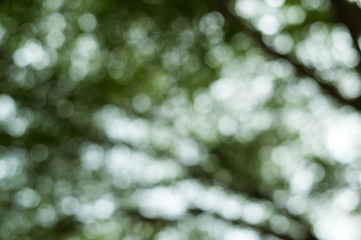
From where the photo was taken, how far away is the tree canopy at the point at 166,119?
612 cm

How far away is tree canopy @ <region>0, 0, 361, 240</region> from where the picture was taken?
20.1 ft

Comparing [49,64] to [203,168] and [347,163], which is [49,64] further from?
[347,163]

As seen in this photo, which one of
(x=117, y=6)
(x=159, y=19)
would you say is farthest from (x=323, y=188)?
(x=117, y=6)

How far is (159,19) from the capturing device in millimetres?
5996

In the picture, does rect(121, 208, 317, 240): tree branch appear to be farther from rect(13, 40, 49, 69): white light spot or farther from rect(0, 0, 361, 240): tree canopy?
rect(13, 40, 49, 69): white light spot

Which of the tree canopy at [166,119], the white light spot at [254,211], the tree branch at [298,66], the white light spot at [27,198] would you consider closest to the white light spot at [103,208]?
the tree canopy at [166,119]

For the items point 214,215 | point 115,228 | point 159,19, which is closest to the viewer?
point 214,215

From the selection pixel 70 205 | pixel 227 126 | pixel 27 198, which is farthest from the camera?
pixel 227 126

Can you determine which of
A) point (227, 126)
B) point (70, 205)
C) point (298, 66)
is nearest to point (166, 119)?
point (227, 126)

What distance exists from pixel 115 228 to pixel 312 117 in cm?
375

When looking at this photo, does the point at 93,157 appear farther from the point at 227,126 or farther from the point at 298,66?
the point at 298,66

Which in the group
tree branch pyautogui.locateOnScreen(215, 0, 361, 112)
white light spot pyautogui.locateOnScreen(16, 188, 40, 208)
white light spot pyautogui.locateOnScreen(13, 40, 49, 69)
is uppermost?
tree branch pyautogui.locateOnScreen(215, 0, 361, 112)

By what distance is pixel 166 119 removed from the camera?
25.1 feet

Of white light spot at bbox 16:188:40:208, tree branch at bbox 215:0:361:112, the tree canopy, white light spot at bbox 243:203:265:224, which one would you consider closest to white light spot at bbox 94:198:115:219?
the tree canopy
